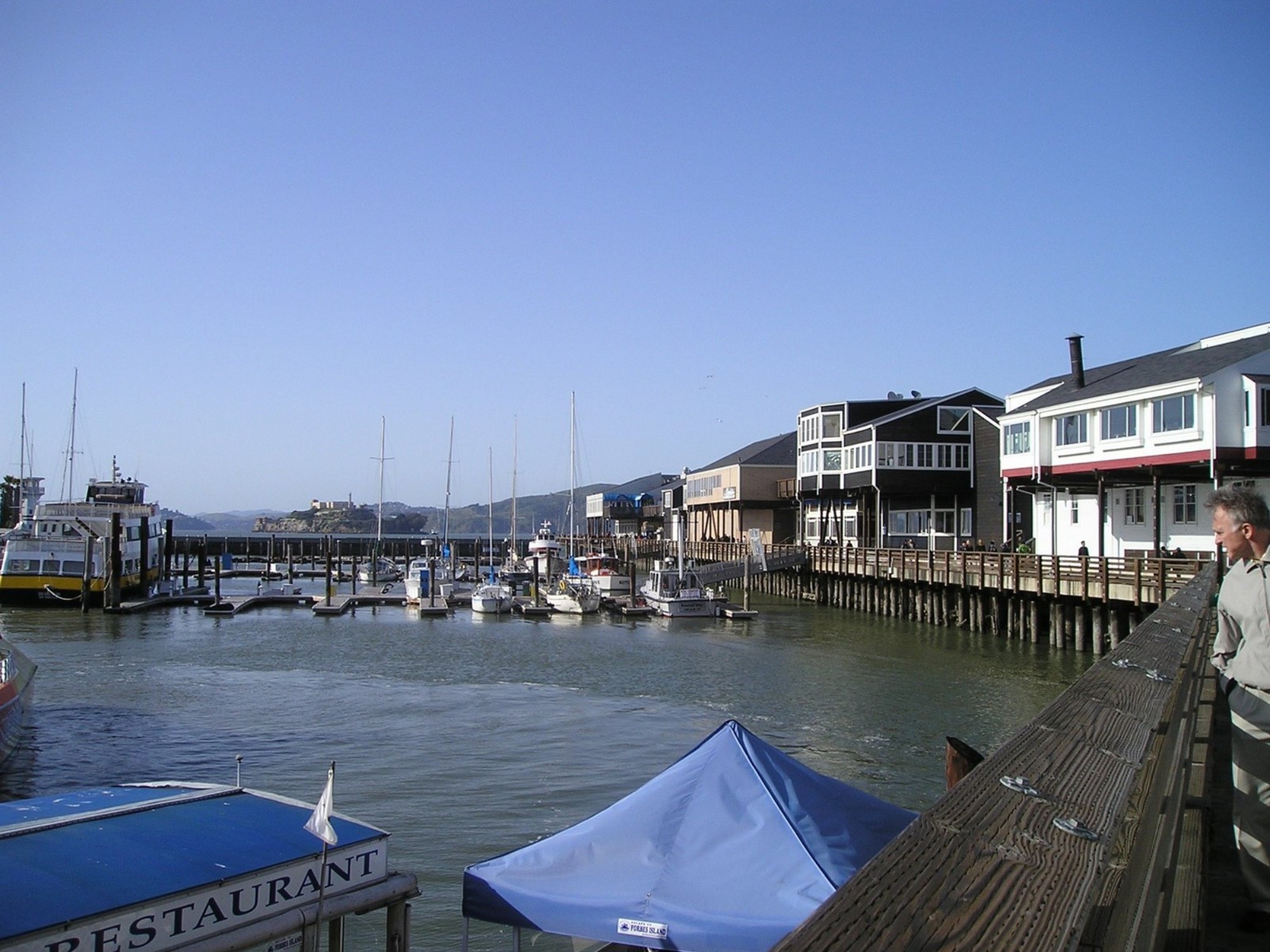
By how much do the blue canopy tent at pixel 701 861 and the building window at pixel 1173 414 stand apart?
104 ft

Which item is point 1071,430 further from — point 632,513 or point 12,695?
point 632,513

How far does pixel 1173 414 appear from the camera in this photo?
3638cm

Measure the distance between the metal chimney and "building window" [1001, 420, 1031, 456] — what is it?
3379 millimetres

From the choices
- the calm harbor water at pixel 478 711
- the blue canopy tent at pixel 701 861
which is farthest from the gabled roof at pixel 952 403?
the blue canopy tent at pixel 701 861

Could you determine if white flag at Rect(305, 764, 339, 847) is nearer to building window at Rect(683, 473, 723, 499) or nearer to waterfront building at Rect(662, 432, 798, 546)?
waterfront building at Rect(662, 432, 798, 546)

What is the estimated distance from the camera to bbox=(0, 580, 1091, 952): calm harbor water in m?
17.7

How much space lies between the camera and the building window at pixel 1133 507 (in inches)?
1613

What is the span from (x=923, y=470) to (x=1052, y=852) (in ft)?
192

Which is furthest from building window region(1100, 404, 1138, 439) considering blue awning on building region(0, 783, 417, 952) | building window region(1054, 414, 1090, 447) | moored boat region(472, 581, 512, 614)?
blue awning on building region(0, 783, 417, 952)

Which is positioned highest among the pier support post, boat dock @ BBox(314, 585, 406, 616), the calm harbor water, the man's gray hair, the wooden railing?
the man's gray hair

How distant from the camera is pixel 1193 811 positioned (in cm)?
543

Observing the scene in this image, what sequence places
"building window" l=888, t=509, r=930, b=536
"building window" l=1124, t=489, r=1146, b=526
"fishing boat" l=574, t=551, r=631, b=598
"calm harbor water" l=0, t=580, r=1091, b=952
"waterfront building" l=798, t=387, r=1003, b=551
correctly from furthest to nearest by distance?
"fishing boat" l=574, t=551, r=631, b=598 < "building window" l=888, t=509, r=930, b=536 < "waterfront building" l=798, t=387, r=1003, b=551 < "building window" l=1124, t=489, r=1146, b=526 < "calm harbor water" l=0, t=580, r=1091, b=952

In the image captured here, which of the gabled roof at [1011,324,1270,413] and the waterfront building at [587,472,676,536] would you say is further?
the waterfront building at [587,472,676,536]

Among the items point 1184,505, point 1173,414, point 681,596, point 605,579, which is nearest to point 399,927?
point 1173,414
